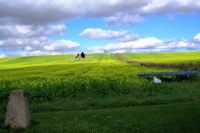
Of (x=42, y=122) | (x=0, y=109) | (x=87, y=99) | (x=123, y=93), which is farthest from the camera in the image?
(x=123, y=93)

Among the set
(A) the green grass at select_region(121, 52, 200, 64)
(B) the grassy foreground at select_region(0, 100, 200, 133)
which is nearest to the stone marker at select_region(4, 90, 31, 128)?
(B) the grassy foreground at select_region(0, 100, 200, 133)

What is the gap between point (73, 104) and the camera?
41.0ft

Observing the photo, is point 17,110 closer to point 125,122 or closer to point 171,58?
point 125,122

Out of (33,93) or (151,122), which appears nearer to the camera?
(151,122)

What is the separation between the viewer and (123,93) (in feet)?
49.8

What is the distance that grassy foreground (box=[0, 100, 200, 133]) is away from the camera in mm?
7672

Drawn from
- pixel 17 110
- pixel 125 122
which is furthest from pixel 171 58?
pixel 17 110

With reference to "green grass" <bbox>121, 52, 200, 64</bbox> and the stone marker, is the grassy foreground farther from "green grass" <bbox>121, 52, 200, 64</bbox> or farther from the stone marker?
"green grass" <bbox>121, 52, 200, 64</bbox>

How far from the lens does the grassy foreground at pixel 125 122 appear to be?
7672 millimetres

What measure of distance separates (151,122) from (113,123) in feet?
4.76

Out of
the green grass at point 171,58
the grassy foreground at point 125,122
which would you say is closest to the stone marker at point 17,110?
the grassy foreground at point 125,122

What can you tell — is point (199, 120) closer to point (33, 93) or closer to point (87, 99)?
point (87, 99)

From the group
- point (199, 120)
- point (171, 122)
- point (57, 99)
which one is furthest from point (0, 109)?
point (199, 120)

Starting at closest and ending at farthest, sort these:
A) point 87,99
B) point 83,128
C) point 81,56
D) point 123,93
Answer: point 83,128 < point 87,99 < point 123,93 < point 81,56
